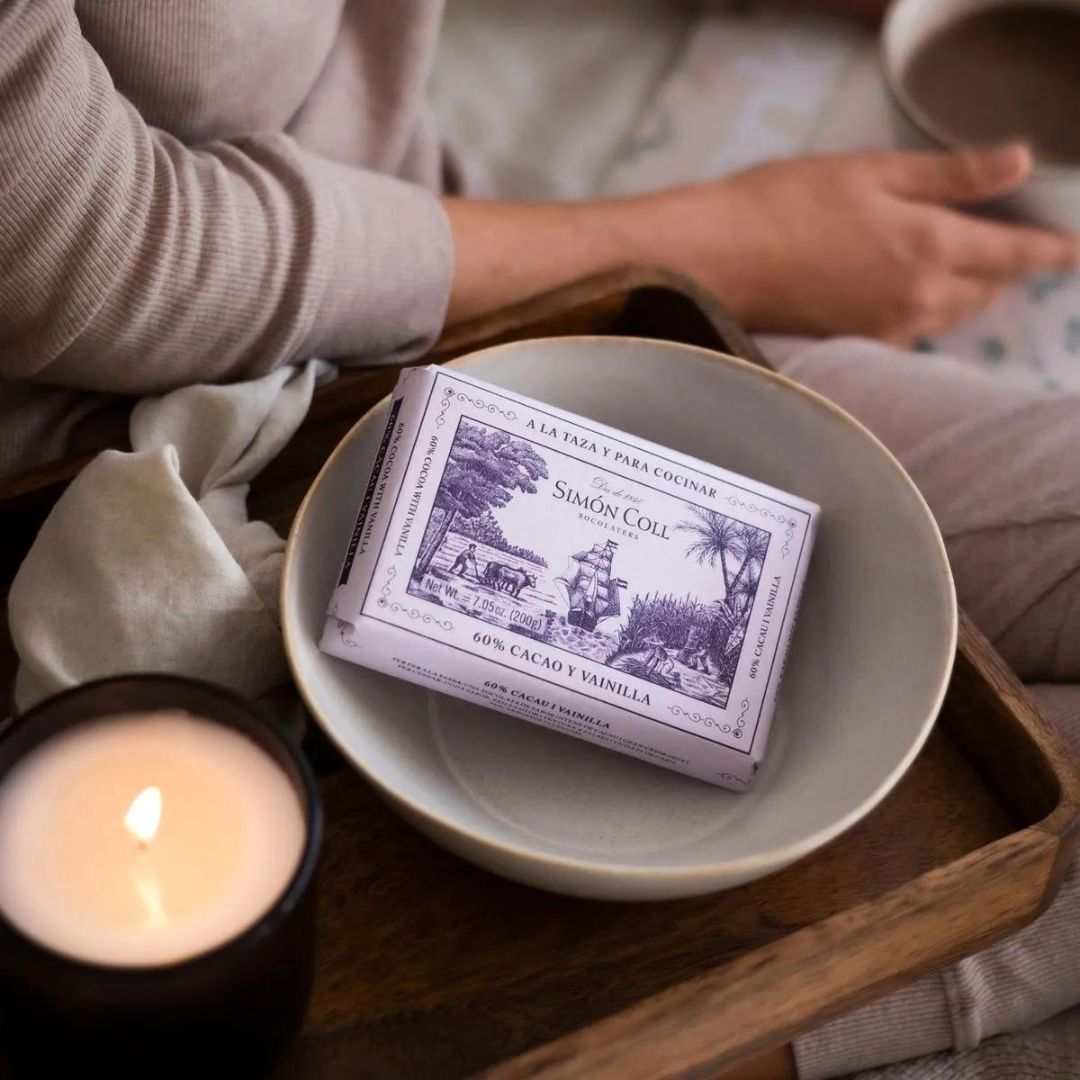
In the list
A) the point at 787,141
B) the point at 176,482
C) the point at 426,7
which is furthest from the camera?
the point at 787,141

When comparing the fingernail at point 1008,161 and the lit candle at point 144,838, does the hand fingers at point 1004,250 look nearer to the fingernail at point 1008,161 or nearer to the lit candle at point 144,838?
the fingernail at point 1008,161

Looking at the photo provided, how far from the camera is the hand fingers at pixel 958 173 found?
0.63 metres

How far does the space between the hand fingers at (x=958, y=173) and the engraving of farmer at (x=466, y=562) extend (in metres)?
0.41

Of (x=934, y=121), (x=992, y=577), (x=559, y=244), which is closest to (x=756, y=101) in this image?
(x=934, y=121)

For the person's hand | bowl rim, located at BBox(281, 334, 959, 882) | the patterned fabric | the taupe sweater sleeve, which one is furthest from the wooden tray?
the patterned fabric

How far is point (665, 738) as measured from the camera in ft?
1.22

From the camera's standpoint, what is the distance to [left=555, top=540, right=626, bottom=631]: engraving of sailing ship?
371 mm

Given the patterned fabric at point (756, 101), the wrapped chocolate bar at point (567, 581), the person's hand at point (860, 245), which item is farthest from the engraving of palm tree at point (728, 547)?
the patterned fabric at point (756, 101)

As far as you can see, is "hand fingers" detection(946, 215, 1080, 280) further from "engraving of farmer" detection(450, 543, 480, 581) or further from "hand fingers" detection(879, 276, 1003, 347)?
"engraving of farmer" detection(450, 543, 480, 581)

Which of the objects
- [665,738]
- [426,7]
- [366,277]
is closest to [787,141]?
[426,7]

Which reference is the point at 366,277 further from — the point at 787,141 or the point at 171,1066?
the point at 787,141

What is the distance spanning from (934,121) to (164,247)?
0.45 m

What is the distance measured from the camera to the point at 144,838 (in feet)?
0.93

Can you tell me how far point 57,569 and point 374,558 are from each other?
110 mm
